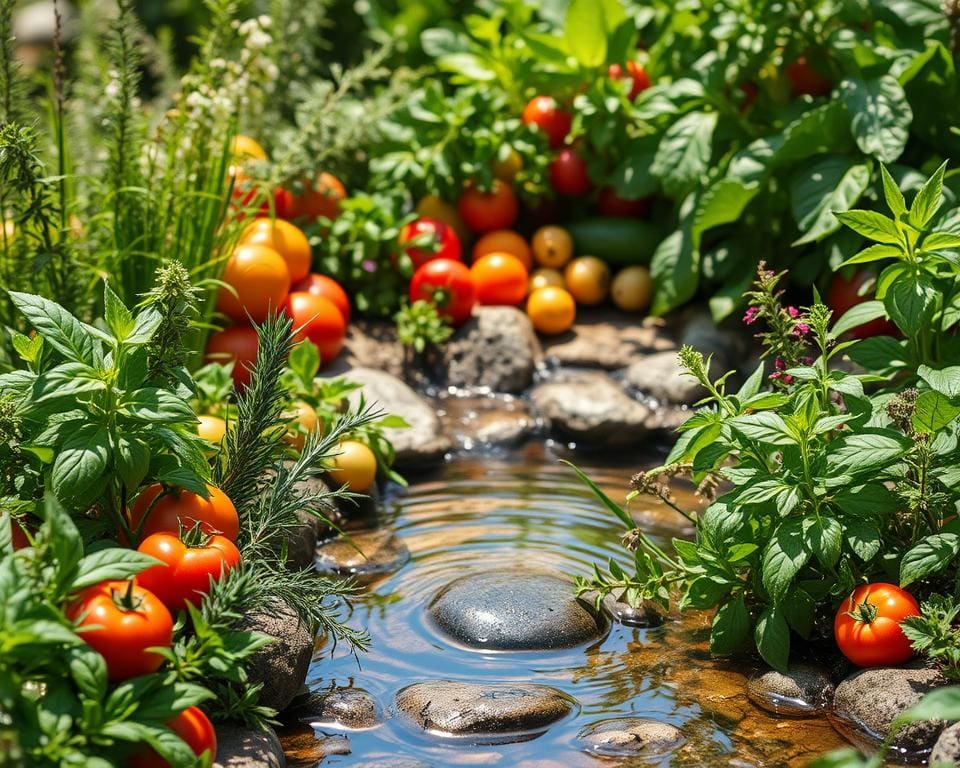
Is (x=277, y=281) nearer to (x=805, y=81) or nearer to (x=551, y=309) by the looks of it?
(x=551, y=309)

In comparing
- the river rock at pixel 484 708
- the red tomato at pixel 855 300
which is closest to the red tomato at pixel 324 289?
the red tomato at pixel 855 300

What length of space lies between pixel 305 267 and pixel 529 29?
6.03ft

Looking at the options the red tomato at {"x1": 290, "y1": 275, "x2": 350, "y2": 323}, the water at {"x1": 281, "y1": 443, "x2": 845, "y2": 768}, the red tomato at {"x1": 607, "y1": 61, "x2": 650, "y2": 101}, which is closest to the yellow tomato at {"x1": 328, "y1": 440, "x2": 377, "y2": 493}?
the water at {"x1": 281, "y1": 443, "x2": 845, "y2": 768}

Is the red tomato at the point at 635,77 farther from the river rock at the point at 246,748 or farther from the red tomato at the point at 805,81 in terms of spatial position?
the river rock at the point at 246,748

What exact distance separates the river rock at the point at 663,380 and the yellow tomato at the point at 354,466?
142 centimetres

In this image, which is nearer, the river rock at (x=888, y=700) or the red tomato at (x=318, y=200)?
the river rock at (x=888, y=700)

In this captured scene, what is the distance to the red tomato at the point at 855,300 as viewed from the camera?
4.75 m

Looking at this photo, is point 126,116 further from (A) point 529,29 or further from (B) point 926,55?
(B) point 926,55

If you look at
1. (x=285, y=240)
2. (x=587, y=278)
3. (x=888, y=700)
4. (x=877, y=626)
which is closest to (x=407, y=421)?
(x=285, y=240)

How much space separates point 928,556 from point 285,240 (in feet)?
9.57

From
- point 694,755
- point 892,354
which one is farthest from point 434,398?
point 694,755

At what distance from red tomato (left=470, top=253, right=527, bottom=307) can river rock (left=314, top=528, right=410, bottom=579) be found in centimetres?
169

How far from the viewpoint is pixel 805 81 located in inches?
207

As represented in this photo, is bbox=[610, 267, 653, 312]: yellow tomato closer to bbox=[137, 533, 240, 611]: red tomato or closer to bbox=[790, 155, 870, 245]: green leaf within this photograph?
bbox=[790, 155, 870, 245]: green leaf
